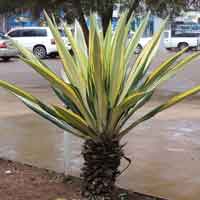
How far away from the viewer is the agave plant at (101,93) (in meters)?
4.66

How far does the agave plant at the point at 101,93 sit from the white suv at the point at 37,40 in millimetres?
25957

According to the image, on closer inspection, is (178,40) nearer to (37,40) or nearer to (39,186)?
(37,40)

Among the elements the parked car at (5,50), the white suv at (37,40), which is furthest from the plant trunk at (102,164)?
the white suv at (37,40)

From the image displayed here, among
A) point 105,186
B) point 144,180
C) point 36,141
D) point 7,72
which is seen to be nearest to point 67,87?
point 105,186

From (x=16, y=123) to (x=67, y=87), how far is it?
207 inches

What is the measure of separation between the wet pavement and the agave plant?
0.92 metres

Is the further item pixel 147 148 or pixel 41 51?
pixel 41 51

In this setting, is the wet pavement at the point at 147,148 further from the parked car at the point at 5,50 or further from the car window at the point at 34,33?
the car window at the point at 34,33

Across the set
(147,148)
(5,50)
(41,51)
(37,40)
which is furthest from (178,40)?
(147,148)

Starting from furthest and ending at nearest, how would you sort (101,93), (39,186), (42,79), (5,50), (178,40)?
1. (178,40)
2. (5,50)
3. (42,79)
4. (39,186)
5. (101,93)

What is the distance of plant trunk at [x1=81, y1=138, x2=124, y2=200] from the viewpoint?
4785mm

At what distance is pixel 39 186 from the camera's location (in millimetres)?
5516

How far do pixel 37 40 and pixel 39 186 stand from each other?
26.0 meters

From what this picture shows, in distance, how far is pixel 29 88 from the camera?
1526 cm
